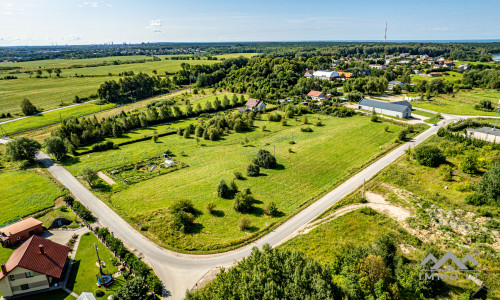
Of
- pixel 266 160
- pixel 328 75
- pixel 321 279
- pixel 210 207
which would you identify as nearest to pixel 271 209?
pixel 210 207

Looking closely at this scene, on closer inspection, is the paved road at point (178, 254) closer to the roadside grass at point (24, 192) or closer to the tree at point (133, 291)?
the roadside grass at point (24, 192)

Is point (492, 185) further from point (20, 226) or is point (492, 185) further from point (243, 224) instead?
point (20, 226)

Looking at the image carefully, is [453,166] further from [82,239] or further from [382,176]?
[82,239]

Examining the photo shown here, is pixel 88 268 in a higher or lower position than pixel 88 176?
lower

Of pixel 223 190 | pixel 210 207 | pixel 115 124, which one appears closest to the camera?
pixel 210 207

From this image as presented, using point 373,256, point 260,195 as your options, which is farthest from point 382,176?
point 373,256

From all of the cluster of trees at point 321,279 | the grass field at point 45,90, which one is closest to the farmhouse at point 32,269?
the cluster of trees at point 321,279

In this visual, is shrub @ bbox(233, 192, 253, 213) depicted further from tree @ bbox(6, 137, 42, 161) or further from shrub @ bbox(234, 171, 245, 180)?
tree @ bbox(6, 137, 42, 161)
